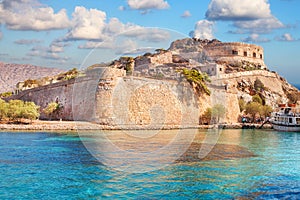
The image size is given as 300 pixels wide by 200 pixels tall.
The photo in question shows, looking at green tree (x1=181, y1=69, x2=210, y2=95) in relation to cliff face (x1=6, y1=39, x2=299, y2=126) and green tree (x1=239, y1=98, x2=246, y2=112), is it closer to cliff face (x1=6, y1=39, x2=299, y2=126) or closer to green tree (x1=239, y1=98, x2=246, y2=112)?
cliff face (x1=6, y1=39, x2=299, y2=126)

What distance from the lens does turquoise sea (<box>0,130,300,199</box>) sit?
10671 mm

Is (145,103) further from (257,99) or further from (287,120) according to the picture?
(257,99)

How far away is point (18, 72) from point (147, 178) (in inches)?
2770

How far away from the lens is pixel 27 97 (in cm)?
4175

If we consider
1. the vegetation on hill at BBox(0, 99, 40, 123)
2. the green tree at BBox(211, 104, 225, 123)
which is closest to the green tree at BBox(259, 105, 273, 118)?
the green tree at BBox(211, 104, 225, 123)

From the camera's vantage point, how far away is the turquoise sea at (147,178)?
35.0 ft

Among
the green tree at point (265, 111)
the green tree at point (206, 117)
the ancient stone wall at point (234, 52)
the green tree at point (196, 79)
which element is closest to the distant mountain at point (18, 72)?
the ancient stone wall at point (234, 52)

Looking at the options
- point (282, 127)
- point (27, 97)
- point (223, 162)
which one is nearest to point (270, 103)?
point (282, 127)

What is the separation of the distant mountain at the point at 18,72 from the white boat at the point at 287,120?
43.6 m

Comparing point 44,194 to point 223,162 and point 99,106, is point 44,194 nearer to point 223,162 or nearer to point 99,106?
point 223,162

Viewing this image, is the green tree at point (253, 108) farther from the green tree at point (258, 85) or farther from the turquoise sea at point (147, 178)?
the turquoise sea at point (147, 178)

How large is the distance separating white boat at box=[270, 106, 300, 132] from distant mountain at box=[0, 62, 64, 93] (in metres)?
43.6

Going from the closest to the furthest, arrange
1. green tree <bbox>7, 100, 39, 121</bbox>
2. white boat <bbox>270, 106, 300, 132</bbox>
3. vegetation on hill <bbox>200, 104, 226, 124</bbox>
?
1. green tree <bbox>7, 100, 39, 121</bbox>
2. white boat <bbox>270, 106, 300, 132</bbox>
3. vegetation on hill <bbox>200, 104, 226, 124</bbox>

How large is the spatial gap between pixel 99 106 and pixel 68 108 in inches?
220
